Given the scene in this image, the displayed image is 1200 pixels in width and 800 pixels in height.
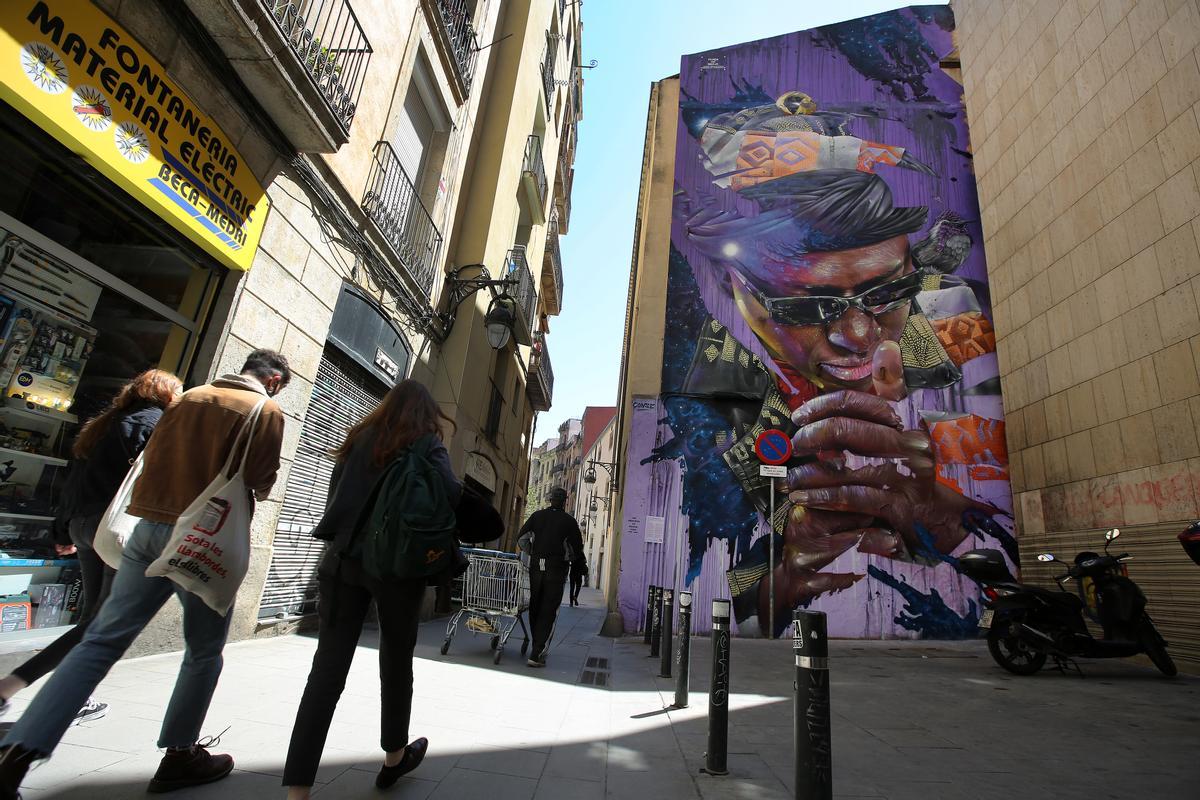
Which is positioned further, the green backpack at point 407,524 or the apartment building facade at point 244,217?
the apartment building facade at point 244,217

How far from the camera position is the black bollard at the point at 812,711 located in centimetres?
208

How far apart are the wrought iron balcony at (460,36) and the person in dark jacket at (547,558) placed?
7131 mm

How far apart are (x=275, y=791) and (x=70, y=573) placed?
3124mm

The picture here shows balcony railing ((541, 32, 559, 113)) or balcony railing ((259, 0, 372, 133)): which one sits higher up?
balcony railing ((541, 32, 559, 113))

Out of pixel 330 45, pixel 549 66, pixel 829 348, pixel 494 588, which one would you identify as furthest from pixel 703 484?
pixel 549 66

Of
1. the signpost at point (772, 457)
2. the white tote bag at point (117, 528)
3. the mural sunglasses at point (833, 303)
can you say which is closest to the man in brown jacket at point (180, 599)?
the white tote bag at point (117, 528)

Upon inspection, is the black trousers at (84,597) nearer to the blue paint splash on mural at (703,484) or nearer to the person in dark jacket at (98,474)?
the person in dark jacket at (98,474)

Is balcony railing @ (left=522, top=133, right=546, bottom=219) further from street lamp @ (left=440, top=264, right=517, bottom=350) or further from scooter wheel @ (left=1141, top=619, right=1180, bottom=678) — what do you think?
scooter wheel @ (left=1141, top=619, right=1180, bottom=678)

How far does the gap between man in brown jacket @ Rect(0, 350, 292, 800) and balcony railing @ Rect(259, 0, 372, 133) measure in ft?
12.0

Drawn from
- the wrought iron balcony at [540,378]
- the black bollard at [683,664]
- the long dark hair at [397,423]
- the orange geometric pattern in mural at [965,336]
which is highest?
the wrought iron balcony at [540,378]

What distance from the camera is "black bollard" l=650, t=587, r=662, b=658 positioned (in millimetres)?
7464

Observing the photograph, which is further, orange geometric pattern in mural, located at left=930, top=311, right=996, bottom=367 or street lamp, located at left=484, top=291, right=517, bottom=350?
orange geometric pattern in mural, located at left=930, top=311, right=996, bottom=367

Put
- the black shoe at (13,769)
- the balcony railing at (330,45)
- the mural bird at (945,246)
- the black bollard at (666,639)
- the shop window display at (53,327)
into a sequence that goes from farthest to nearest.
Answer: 1. the mural bird at (945,246)
2. the black bollard at (666,639)
3. the balcony railing at (330,45)
4. the shop window display at (53,327)
5. the black shoe at (13,769)

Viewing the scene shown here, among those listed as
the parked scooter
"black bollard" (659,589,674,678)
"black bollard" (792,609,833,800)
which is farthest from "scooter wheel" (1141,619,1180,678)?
"black bollard" (792,609,833,800)
